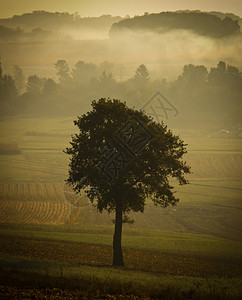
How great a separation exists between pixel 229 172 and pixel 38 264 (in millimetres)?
82332

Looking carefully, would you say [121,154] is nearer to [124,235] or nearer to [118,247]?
[118,247]

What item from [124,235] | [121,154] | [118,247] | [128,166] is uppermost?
[121,154]

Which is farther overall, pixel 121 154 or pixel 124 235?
pixel 124 235

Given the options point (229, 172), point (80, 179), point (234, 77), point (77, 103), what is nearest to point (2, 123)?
point (77, 103)

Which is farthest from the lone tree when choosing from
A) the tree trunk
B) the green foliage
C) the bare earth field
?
the bare earth field

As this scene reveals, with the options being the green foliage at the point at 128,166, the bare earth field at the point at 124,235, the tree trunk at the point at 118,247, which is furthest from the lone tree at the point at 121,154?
the bare earth field at the point at 124,235

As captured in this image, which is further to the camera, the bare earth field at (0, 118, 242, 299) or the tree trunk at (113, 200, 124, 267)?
the tree trunk at (113, 200, 124, 267)

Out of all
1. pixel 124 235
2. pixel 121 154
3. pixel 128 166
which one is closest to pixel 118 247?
pixel 128 166

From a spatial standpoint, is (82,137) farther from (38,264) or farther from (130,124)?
(38,264)

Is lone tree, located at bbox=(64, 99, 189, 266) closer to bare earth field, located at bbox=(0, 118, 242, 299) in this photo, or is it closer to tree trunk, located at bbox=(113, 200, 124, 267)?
tree trunk, located at bbox=(113, 200, 124, 267)

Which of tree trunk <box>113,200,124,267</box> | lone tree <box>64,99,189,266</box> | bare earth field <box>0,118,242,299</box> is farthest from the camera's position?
tree trunk <box>113,200,124,267</box>

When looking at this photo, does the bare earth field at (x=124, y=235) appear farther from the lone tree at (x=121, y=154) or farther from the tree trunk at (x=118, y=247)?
the lone tree at (x=121, y=154)

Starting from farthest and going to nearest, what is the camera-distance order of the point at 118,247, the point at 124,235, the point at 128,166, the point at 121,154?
the point at 124,235 → the point at 118,247 → the point at 121,154 → the point at 128,166

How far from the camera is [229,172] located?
9788 centimetres
